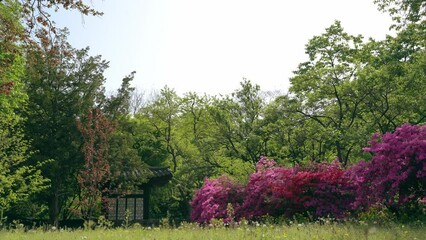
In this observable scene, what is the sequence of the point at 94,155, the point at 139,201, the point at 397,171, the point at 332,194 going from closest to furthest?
the point at 397,171
the point at 332,194
the point at 94,155
the point at 139,201

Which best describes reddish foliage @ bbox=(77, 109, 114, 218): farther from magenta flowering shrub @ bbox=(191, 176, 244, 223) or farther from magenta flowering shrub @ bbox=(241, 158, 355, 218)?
magenta flowering shrub @ bbox=(241, 158, 355, 218)

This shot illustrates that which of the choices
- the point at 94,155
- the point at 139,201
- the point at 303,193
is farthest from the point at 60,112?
the point at 303,193

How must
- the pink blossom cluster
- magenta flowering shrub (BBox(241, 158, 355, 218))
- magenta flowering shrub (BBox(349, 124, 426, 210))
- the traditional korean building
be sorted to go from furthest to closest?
1. the traditional korean building
2. magenta flowering shrub (BBox(241, 158, 355, 218))
3. the pink blossom cluster
4. magenta flowering shrub (BBox(349, 124, 426, 210))

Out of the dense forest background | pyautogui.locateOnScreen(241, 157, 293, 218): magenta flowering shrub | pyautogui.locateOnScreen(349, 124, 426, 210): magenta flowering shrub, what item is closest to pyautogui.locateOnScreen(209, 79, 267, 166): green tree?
the dense forest background

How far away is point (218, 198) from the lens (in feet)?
60.0

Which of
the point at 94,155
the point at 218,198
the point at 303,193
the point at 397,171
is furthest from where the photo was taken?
the point at 94,155

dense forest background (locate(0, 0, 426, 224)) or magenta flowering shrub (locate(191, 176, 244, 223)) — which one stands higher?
dense forest background (locate(0, 0, 426, 224))

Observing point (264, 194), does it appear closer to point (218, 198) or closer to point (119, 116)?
point (218, 198)

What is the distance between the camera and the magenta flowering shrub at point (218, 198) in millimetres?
17844

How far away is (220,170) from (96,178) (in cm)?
987

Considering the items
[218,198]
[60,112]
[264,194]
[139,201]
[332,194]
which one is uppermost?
[60,112]

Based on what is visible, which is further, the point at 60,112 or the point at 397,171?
the point at 60,112

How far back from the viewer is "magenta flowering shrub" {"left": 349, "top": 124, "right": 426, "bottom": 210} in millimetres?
11914

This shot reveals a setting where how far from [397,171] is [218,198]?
320 inches
